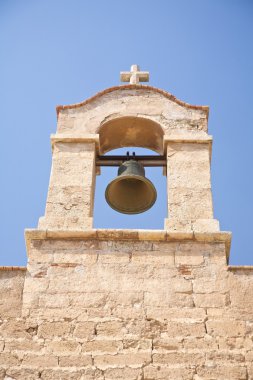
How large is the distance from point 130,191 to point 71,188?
0.74 meters

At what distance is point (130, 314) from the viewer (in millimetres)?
4793

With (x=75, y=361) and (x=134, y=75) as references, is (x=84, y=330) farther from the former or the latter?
(x=134, y=75)

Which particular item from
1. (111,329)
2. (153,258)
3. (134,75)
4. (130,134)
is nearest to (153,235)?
(153,258)

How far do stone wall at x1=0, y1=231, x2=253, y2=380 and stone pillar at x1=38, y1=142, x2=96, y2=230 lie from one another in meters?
0.29

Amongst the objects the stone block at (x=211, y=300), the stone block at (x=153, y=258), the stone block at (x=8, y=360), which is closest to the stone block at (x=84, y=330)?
the stone block at (x=8, y=360)

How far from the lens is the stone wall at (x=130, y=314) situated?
444 cm

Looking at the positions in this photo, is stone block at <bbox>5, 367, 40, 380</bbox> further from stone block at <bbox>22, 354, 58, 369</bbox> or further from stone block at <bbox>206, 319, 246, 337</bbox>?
stone block at <bbox>206, 319, 246, 337</bbox>

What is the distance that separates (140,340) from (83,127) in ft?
8.94

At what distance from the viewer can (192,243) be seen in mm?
Result: 5332

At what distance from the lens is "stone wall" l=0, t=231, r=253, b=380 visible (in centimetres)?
444

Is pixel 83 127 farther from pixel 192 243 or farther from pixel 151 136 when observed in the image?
pixel 192 243

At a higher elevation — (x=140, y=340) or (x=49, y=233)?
(x=49, y=233)

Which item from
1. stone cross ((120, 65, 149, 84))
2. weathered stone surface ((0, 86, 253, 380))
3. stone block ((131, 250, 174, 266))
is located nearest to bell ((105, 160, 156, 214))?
weathered stone surface ((0, 86, 253, 380))

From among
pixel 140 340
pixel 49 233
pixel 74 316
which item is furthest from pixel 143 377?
pixel 49 233
